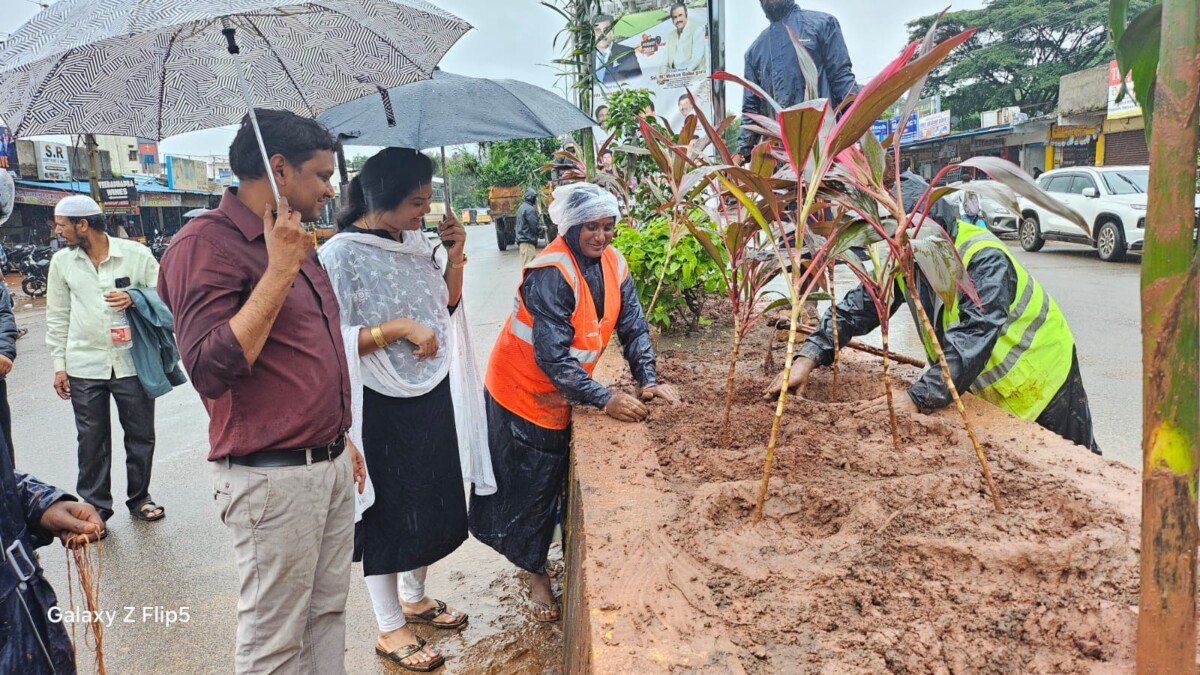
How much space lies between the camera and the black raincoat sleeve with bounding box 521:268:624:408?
2574 mm

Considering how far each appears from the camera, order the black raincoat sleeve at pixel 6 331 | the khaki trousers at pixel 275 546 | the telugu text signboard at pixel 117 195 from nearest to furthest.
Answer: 1. the khaki trousers at pixel 275 546
2. the black raincoat sleeve at pixel 6 331
3. the telugu text signboard at pixel 117 195

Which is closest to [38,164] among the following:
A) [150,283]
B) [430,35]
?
[150,283]

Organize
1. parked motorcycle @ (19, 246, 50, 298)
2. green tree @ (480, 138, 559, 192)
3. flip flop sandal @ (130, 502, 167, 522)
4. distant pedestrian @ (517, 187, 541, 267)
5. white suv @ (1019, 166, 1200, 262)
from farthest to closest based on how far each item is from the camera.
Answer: parked motorcycle @ (19, 246, 50, 298) < green tree @ (480, 138, 559, 192) < distant pedestrian @ (517, 187, 541, 267) < white suv @ (1019, 166, 1200, 262) < flip flop sandal @ (130, 502, 167, 522)

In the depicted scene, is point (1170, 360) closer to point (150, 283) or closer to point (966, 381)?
point (966, 381)

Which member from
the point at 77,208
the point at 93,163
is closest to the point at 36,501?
the point at 77,208

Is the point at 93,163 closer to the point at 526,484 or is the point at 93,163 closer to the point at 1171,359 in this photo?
the point at 526,484

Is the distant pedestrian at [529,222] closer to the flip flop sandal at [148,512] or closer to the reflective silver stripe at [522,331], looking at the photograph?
the flip flop sandal at [148,512]

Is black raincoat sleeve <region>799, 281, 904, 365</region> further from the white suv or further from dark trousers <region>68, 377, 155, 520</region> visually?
the white suv

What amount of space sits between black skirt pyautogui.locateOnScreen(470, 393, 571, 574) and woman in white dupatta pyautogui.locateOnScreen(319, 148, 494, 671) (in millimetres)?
77

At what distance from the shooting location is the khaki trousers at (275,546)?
179 centimetres

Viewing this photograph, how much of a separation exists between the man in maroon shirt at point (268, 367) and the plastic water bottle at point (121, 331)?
2560 mm

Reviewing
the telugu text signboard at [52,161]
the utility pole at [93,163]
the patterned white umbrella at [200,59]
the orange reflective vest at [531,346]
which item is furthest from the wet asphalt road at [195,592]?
the telugu text signboard at [52,161]

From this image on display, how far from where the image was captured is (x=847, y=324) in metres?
3.12

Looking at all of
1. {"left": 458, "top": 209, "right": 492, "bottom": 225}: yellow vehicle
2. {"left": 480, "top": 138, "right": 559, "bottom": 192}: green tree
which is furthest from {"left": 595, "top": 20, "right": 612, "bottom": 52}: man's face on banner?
{"left": 458, "top": 209, "right": 492, "bottom": 225}: yellow vehicle
